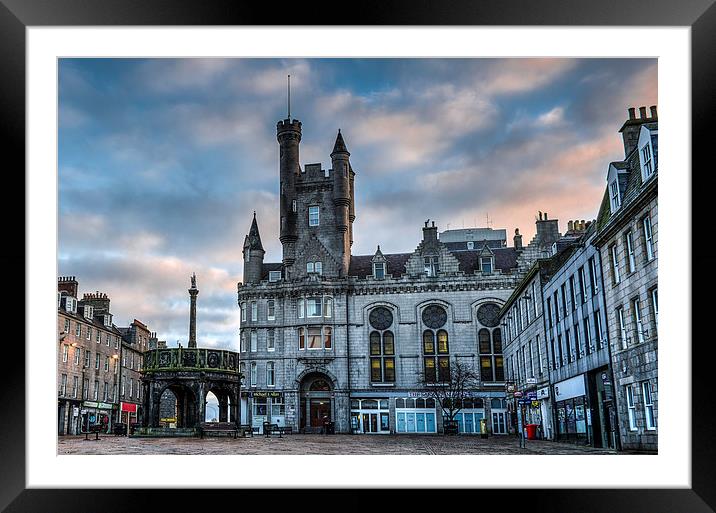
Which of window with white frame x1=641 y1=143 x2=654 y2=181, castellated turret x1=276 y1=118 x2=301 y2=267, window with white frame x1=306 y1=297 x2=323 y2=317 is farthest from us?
castellated turret x1=276 y1=118 x2=301 y2=267

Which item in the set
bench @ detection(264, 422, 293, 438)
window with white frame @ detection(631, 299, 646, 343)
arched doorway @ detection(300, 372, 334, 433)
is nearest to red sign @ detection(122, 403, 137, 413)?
arched doorway @ detection(300, 372, 334, 433)

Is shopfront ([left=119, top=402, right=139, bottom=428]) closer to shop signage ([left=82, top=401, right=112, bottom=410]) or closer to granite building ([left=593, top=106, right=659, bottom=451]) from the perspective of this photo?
shop signage ([left=82, top=401, right=112, bottom=410])

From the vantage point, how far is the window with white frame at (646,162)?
18.3m

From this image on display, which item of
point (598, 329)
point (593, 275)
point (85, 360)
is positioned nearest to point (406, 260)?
point (85, 360)

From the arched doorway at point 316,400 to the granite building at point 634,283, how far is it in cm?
2732

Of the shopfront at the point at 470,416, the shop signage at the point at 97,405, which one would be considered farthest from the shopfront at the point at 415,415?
the shop signage at the point at 97,405

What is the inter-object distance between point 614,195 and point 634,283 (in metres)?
3.26

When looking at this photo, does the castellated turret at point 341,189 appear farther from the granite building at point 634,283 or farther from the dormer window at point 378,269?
the granite building at point 634,283

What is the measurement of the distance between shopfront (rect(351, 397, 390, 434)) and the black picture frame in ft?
120

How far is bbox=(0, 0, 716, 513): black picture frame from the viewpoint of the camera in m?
8.80

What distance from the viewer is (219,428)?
2941 centimetres

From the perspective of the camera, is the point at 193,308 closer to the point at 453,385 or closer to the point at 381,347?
the point at 381,347
